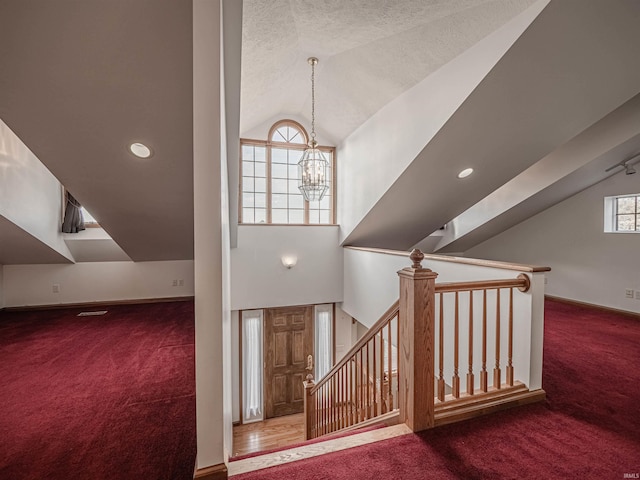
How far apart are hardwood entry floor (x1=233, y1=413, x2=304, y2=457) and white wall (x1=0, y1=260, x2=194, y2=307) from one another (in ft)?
8.90

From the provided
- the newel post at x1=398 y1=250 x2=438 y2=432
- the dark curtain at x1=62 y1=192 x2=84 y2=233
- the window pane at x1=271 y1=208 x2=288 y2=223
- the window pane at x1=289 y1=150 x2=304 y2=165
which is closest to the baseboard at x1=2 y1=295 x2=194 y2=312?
the dark curtain at x1=62 y1=192 x2=84 y2=233

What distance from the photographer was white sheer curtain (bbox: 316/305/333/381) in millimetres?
6426

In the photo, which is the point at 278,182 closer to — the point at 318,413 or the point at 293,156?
the point at 293,156

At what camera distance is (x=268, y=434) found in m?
5.44

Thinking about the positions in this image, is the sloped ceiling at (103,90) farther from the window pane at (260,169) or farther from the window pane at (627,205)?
the window pane at (627,205)

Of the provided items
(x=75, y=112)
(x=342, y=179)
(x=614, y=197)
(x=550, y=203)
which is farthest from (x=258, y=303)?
(x=614, y=197)

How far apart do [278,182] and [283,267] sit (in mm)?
1626

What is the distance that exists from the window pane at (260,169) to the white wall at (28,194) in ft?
9.79

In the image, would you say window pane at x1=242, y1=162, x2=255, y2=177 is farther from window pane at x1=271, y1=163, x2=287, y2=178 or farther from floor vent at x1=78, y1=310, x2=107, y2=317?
floor vent at x1=78, y1=310, x2=107, y2=317

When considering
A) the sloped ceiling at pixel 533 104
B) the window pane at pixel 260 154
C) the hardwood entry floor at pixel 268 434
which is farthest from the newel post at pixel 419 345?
the window pane at pixel 260 154

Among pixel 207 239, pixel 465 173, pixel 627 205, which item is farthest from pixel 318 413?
pixel 627 205

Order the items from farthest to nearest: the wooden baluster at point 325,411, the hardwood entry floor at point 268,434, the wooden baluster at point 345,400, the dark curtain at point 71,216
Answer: the hardwood entry floor at point 268,434 → the dark curtain at point 71,216 → the wooden baluster at point 325,411 → the wooden baluster at point 345,400

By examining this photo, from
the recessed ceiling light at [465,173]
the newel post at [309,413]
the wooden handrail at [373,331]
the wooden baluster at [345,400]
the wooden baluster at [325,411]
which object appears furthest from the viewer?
the recessed ceiling light at [465,173]

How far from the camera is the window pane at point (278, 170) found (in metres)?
5.81
